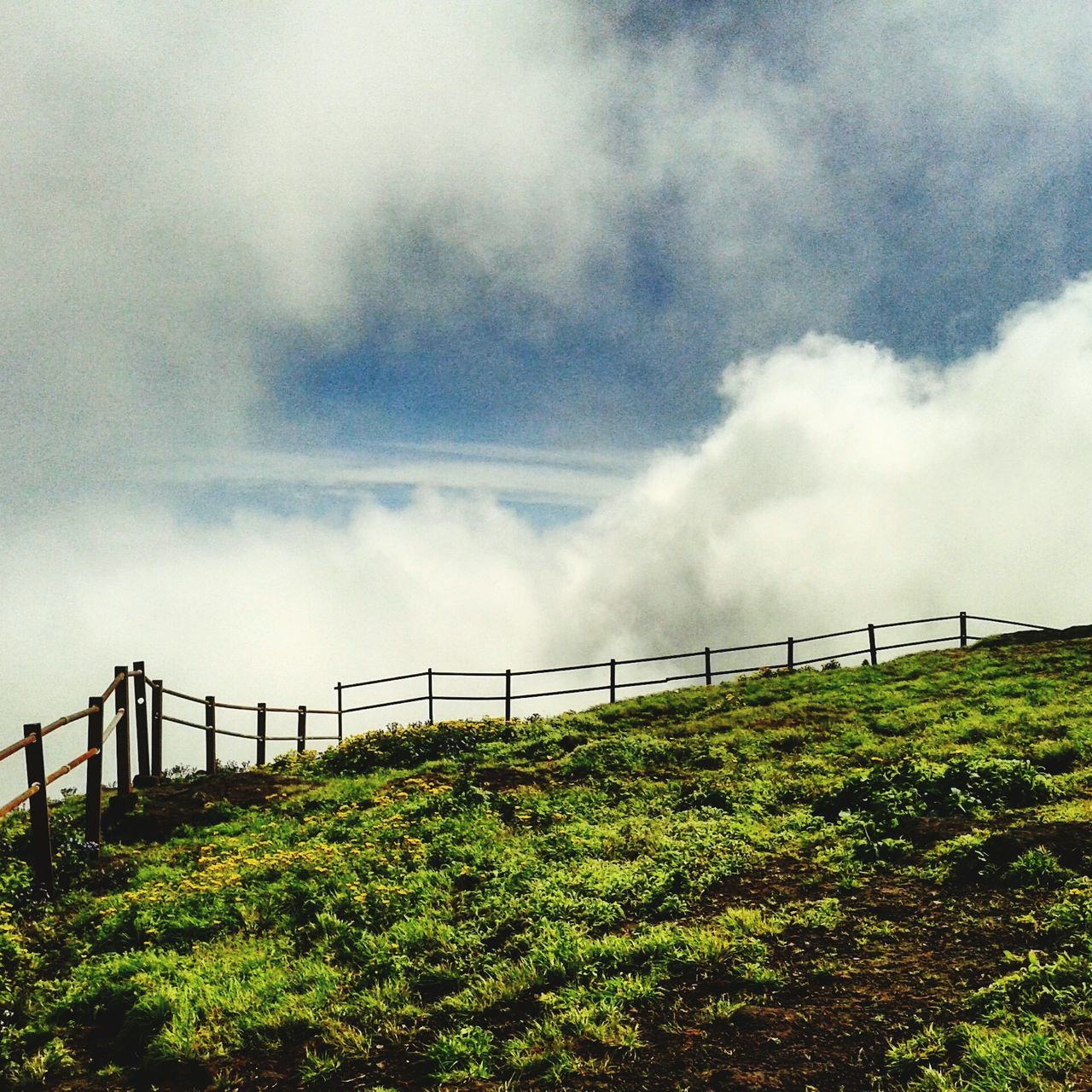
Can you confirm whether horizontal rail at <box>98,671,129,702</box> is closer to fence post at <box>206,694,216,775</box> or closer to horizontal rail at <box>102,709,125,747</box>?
horizontal rail at <box>102,709,125,747</box>

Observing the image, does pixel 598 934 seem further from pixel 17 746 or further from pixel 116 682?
pixel 116 682

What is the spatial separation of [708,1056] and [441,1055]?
215cm

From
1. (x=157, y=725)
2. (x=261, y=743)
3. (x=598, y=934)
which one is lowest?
(x=598, y=934)

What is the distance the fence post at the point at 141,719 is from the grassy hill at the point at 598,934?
2.34 m

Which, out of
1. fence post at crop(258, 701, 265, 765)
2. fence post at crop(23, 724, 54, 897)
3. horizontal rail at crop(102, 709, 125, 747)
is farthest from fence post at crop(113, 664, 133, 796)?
fence post at crop(258, 701, 265, 765)

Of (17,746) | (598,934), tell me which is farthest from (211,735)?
(598,934)

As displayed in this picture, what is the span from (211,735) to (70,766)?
894 cm

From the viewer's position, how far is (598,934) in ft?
25.7

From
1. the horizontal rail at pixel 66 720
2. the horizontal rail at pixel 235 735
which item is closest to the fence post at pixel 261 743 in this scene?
the horizontal rail at pixel 235 735

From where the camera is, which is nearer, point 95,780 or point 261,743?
point 95,780

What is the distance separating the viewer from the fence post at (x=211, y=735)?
63.9 ft

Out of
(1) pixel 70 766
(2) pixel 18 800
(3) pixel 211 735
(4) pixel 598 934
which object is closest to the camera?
(4) pixel 598 934

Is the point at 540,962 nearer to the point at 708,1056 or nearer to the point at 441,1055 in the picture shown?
the point at 441,1055

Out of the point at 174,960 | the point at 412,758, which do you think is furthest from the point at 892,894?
the point at 412,758
